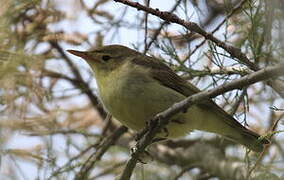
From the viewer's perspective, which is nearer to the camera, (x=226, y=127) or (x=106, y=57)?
(x=226, y=127)

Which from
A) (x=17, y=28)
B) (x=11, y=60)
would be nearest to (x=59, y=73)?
(x=17, y=28)

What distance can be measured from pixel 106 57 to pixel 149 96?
839 mm

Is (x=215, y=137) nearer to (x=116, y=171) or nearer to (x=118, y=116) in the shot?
(x=116, y=171)

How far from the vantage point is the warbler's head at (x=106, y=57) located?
4.62 metres

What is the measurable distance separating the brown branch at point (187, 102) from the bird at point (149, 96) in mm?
535

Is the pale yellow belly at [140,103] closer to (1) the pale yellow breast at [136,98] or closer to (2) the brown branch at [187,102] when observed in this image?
(1) the pale yellow breast at [136,98]

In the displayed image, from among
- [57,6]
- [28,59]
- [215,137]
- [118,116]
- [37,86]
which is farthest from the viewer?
[215,137]

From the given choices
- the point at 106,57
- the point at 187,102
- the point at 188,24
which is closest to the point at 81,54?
the point at 106,57

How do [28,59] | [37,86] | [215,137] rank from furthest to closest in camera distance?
[215,137] → [37,86] → [28,59]

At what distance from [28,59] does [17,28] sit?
1.07 metres

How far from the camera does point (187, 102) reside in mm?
2824

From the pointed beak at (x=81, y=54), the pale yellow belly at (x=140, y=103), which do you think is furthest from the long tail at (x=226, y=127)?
the pointed beak at (x=81, y=54)

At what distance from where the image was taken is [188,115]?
4.21 meters

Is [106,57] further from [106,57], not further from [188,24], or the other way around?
[188,24]
